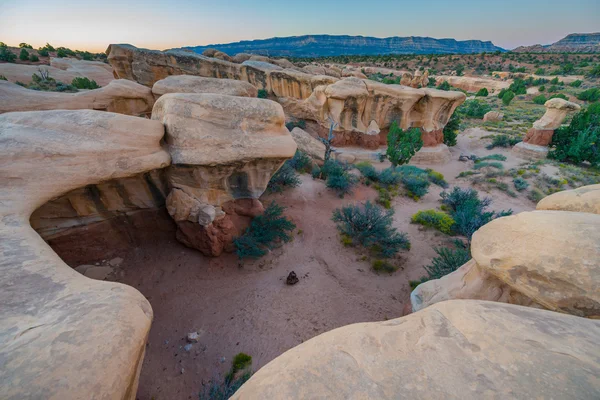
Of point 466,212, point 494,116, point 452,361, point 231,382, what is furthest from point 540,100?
point 231,382

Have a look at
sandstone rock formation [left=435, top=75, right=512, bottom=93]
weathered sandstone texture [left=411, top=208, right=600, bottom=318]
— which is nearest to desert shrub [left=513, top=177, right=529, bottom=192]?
weathered sandstone texture [left=411, top=208, right=600, bottom=318]

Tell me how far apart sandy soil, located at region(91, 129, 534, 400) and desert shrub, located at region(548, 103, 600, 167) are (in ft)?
43.3

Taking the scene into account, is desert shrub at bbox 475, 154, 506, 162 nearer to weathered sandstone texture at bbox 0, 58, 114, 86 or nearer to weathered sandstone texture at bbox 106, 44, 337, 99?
weathered sandstone texture at bbox 106, 44, 337, 99

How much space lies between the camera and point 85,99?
723cm

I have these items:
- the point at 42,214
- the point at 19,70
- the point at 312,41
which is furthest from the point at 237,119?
the point at 312,41

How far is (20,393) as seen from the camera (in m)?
1.43

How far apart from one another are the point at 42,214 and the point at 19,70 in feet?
69.4

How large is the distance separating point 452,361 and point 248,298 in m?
4.66

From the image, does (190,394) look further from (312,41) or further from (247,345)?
(312,41)

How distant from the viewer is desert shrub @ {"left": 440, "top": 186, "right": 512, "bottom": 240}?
7648 millimetres

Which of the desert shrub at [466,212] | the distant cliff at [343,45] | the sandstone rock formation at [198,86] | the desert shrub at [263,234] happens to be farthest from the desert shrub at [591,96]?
the distant cliff at [343,45]

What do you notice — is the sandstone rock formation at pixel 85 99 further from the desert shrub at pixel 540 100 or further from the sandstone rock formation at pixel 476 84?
the sandstone rock formation at pixel 476 84

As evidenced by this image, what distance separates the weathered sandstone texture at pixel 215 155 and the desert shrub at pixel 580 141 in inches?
704

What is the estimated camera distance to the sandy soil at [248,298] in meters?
4.34
